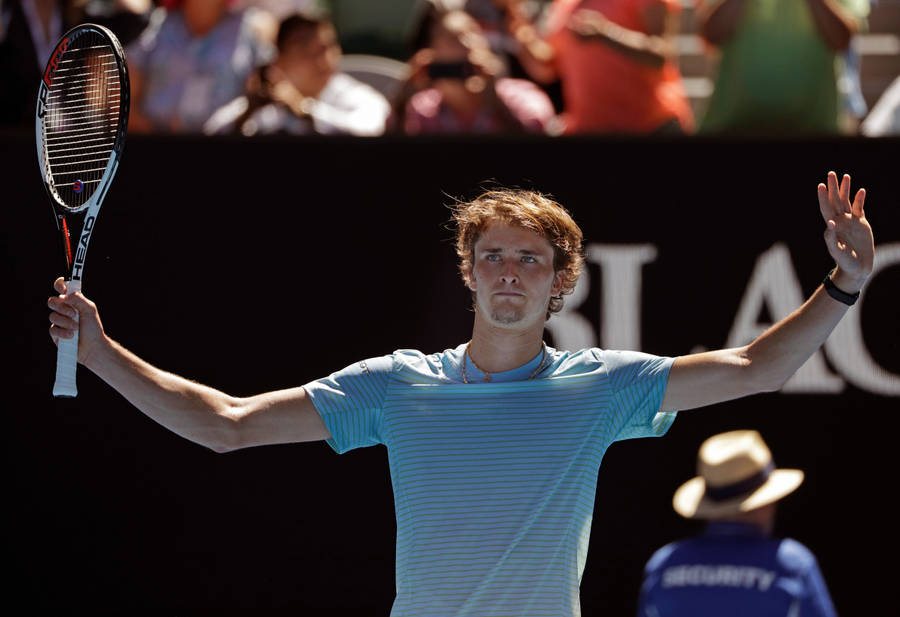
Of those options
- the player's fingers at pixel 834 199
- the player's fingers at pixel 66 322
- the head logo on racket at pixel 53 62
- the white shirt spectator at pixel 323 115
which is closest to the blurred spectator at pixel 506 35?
the white shirt spectator at pixel 323 115

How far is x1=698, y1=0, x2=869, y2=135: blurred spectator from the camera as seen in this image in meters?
6.45

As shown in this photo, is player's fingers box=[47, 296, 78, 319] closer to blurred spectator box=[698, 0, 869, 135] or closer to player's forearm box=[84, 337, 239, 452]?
player's forearm box=[84, 337, 239, 452]

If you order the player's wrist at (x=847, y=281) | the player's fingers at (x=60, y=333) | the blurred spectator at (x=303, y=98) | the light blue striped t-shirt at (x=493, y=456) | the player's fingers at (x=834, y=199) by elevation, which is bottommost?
the light blue striped t-shirt at (x=493, y=456)

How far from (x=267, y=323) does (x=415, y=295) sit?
625mm

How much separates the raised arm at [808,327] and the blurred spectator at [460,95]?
342cm

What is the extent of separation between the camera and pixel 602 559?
239 inches

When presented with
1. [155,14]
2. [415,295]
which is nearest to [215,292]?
[415,295]

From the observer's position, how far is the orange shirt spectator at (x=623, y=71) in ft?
22.0

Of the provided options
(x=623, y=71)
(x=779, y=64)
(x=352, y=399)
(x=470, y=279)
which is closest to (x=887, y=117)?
(x=779, y=64)

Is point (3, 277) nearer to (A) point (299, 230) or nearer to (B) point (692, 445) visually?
(A) point (299, 230)

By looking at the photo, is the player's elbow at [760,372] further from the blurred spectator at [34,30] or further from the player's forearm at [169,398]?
the blurred spectator at [34,30]

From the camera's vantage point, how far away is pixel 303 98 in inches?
272

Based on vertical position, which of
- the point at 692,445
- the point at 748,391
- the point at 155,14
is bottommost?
the point at 692,445

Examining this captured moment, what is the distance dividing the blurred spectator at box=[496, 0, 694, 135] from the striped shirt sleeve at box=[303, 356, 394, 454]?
3.41m
